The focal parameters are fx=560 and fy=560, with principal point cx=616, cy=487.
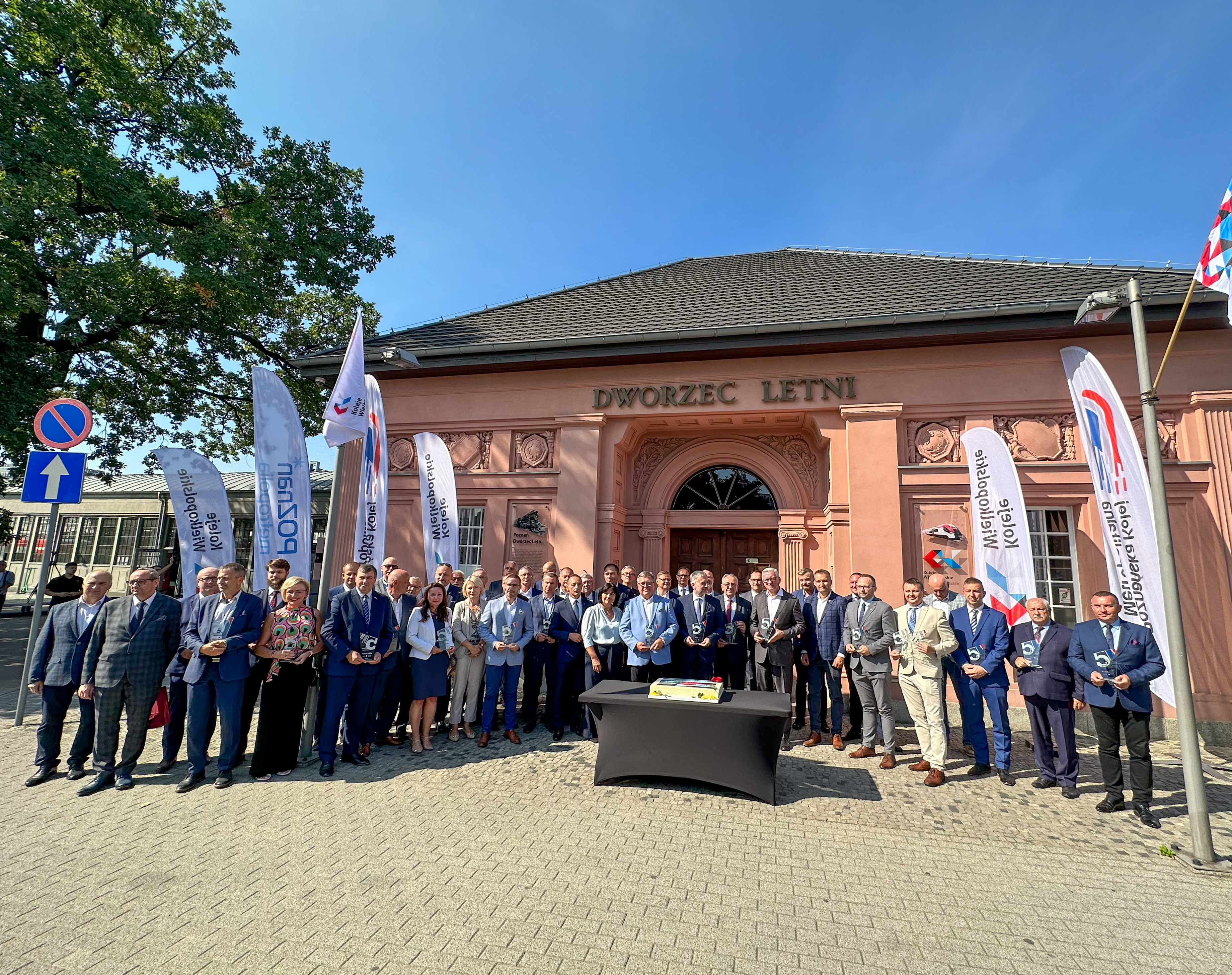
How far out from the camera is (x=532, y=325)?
11.8 metres

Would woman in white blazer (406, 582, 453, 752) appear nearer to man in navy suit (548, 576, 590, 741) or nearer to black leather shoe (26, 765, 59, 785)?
man in navy suit (548, 576, 590, 741)

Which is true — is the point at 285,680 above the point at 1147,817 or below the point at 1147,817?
above

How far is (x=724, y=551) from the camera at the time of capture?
35.4 feet

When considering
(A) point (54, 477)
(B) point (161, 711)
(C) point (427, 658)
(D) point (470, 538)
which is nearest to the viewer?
(B) point (161, 711)

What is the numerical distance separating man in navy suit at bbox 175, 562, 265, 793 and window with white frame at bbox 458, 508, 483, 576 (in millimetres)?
5668

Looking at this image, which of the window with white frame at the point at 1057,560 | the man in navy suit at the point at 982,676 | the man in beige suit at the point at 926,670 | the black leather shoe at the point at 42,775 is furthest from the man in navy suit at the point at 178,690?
the window with white frame at the point at 1057,560

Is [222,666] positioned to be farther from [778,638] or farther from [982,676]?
[982,676]

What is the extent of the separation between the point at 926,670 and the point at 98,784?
25.6 ft

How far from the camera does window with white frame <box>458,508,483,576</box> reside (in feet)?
35.7

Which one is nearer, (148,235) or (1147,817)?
(1147,817)

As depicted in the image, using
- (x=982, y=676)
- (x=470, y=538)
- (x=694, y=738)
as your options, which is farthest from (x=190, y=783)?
(x=982, y=676)

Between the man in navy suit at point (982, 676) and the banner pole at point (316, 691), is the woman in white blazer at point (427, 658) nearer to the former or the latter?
the banner pole at point (316, 691)

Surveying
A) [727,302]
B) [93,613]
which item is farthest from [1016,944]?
[727,302]

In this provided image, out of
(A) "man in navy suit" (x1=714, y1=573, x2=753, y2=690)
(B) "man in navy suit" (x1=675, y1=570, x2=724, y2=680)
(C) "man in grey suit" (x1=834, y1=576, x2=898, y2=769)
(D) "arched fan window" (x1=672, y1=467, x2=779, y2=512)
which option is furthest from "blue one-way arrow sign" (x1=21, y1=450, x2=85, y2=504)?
(C) "man in grey suit" (x1=834, y1=576, x2=898, y2=769)
